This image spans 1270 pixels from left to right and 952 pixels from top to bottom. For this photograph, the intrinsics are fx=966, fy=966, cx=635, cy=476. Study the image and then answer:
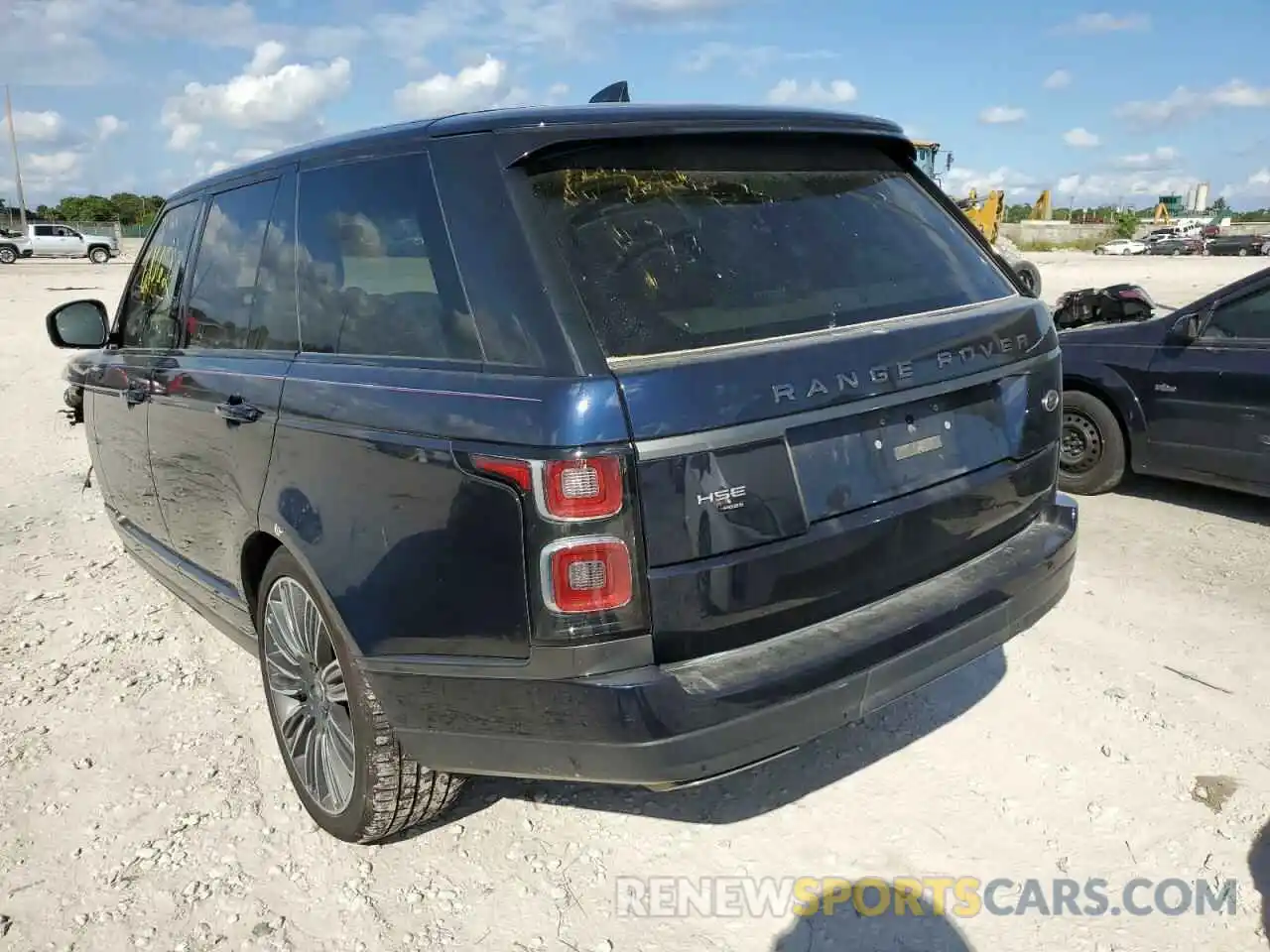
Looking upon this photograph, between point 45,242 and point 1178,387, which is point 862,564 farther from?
point 45,242

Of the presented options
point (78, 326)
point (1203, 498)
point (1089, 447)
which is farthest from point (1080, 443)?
point (78, 326)

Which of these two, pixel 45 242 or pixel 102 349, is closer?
pixel 102 349

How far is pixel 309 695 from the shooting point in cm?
292

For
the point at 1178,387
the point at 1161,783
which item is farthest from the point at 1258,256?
the point at 1161,783

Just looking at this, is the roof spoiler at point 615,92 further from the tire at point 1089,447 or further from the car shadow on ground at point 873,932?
the tire at point 1089,447

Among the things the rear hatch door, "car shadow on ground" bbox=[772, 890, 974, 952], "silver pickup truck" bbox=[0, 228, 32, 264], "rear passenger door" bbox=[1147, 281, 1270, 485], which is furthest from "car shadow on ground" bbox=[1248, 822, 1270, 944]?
"silver pickup truck" bbox=[0, 228, 32, 264]

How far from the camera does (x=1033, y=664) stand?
3730mm

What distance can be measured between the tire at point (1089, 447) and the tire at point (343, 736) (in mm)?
4536

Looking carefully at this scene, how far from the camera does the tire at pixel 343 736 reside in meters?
2.54

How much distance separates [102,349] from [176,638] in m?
1.39

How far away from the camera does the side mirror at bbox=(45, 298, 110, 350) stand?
429 centimetres

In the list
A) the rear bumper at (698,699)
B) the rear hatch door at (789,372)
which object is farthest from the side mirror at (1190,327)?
the rear bumper at (698,699)

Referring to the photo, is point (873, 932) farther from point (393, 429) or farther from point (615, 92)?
point (615, 92)

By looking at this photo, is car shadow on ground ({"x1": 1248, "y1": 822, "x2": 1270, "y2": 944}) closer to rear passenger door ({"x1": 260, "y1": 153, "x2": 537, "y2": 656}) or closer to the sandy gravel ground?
the sandy gravel ground
